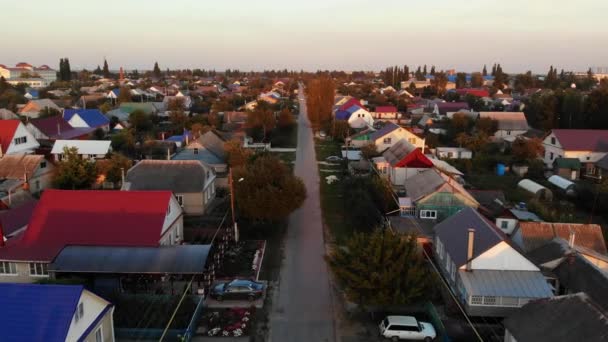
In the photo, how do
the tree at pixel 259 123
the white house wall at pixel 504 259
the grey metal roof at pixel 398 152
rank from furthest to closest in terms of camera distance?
the tree at pixel 259 123 → the grey metal roof at pixel 398 152 → the white house wall at pixel 504 259

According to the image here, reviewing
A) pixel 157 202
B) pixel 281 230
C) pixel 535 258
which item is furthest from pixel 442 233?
pixel 157 202

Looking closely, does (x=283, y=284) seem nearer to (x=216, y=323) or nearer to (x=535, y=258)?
(x=216, y=323)

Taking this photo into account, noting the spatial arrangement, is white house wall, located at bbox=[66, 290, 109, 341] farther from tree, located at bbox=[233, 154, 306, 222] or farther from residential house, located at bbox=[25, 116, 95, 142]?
residential house, located at bbox=[25, 116, 95, 142]

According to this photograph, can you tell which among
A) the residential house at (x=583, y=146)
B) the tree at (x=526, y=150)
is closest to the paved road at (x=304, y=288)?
the tree at (x=526, y=150)

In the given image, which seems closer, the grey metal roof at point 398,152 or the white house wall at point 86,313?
the white house wall at point 86,313

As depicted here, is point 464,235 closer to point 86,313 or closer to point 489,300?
point 489,300

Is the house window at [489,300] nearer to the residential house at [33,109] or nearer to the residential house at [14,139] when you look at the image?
the residential house at [14,139]

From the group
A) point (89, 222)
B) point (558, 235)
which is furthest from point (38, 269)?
point (558, 235)

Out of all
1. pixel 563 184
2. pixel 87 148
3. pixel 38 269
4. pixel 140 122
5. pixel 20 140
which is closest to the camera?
pixel 38 269
